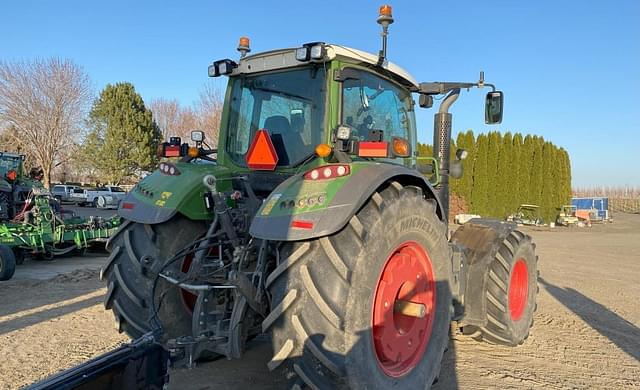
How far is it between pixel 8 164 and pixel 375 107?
513 inches

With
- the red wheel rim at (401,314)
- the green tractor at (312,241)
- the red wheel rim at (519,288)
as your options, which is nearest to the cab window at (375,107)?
the green tractor at (312,241)

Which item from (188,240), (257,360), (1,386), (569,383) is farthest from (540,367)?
(1,386)

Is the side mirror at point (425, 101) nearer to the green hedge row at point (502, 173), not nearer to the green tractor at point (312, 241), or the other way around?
the green tractor at point (312, 241)

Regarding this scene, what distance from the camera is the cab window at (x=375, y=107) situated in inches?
144

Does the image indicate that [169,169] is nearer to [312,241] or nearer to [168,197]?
[168,197]

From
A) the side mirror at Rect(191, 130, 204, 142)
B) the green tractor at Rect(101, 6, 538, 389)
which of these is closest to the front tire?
the green tractor at Rect(101, 6, 538, 389)

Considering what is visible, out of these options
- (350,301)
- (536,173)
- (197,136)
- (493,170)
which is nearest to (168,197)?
(197,136)

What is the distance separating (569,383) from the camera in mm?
3854

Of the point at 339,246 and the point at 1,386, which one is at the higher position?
the point at 339,246

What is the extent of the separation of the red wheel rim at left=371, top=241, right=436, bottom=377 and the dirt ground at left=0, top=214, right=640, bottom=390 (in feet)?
2.25

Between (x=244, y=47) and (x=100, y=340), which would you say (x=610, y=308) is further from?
(x=100, y=340)

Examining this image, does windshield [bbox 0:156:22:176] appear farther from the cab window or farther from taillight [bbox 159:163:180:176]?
the cab window

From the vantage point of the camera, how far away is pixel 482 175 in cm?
2538

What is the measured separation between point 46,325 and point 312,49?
4.04 m
